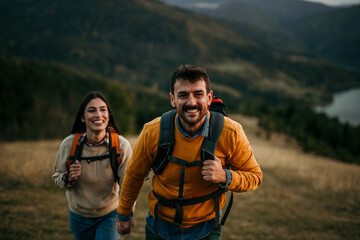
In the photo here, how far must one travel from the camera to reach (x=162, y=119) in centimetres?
248

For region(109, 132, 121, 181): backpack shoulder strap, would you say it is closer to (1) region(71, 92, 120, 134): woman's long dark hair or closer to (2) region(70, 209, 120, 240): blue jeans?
(1) region(71, 92, 120, 134): woman's long dark hair

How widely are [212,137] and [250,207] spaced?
6852 millimetres

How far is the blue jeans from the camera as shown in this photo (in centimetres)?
315

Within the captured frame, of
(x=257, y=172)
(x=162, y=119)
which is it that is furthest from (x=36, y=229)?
(x=257, y=172)

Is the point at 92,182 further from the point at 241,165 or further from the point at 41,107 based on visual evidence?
the point at 41,107

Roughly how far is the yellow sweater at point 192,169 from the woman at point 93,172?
2.25 ft

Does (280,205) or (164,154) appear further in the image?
(280,205)

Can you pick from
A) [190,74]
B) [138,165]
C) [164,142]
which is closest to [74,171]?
[138,165]

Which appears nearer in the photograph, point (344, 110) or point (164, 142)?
point (164, 142)

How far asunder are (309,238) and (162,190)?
5577 mm

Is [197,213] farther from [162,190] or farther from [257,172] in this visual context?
[257,172]

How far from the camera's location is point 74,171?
298cm

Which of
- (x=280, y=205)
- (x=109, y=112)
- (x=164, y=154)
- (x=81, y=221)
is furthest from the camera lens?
(x=280, y=205)

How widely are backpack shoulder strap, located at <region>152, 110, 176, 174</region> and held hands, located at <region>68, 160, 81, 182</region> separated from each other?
3.74 ft
